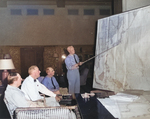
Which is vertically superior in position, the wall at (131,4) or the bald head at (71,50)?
the wall at (131,4)

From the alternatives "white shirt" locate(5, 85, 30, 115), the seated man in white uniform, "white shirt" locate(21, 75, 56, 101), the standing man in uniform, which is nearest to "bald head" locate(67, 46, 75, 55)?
the standing man in uniform

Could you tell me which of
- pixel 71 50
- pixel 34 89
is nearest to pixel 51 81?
pixel 34 89

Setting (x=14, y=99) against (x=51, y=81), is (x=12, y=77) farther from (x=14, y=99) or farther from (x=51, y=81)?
(x=51, y=81)

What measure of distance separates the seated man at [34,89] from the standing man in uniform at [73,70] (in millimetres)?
404

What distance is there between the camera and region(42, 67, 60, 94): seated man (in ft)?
11.0

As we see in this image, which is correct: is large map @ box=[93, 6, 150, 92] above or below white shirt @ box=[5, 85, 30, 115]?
above

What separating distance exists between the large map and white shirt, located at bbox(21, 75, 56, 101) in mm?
926

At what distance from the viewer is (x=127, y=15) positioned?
11.2 feet

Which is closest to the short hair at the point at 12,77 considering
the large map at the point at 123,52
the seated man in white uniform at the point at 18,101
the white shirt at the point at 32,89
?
the seated man in white uniform at the point at 18,101

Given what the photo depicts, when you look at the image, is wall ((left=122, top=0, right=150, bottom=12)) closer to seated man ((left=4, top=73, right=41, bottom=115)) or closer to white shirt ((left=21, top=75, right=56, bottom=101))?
white shirt ((left=21, top=75, right=56, bottom=101))

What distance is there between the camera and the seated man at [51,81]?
3352 millimetres

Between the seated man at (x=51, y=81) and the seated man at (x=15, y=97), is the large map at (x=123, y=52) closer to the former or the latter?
the seated man at (x=51, y=81)

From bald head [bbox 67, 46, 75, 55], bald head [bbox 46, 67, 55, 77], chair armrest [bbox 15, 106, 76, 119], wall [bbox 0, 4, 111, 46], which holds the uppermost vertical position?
wall [bbox 0, 4, 111, 46]

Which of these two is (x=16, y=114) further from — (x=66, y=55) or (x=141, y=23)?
(x=141, y=23)
